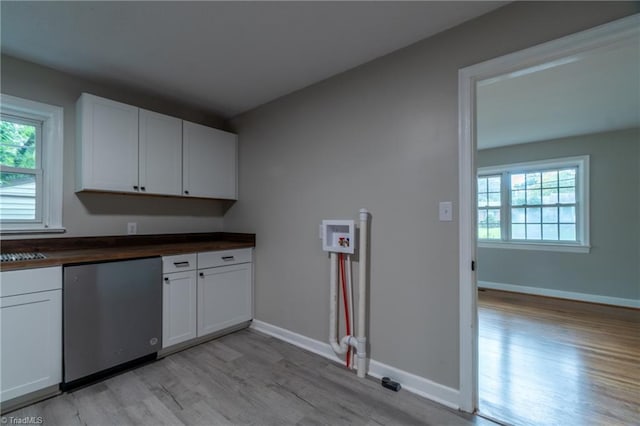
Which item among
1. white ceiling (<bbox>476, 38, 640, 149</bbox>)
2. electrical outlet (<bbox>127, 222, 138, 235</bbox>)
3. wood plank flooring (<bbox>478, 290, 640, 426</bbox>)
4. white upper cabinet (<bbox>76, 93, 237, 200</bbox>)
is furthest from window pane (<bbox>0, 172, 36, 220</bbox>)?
wood plank flooring (<bbox>478, 290, 640, 426</bbox>)

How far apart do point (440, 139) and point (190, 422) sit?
226 centimetres

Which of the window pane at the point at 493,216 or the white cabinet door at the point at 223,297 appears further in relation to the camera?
the window pane at the point at 493,216

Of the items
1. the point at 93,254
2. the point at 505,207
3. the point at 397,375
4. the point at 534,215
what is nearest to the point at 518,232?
the point at 534,215

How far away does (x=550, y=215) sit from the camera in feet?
15.0

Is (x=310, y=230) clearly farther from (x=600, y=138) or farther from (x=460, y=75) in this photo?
(x=600, y=138)

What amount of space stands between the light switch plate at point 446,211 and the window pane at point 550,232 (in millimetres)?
3934

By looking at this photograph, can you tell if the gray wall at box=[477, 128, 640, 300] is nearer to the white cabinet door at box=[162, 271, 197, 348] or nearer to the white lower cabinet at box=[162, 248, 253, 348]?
the white lower cabinet at box=[162, 248, 253, 348]

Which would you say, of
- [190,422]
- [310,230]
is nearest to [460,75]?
[310,230]

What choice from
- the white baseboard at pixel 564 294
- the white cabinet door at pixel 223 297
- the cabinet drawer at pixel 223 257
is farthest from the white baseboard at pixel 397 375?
the white baseboard at pixel 564 294

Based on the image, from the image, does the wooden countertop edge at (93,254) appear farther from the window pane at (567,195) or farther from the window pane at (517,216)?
the window pane at (567,195)

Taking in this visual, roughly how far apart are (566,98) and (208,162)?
3.76m

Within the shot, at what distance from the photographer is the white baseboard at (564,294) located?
396 cm

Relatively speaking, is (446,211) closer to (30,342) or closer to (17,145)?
(30,342)

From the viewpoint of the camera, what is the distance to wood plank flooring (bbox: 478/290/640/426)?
175 cm
